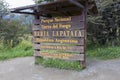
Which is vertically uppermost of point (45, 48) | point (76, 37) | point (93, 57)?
point (76, 37)

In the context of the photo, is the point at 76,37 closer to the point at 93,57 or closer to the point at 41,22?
the point at 41,22

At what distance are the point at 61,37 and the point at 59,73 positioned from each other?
131cm

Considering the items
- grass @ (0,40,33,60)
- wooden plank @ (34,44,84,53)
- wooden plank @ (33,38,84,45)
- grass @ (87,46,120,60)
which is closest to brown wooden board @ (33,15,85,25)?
wooden plank @ (33,38,84,45)

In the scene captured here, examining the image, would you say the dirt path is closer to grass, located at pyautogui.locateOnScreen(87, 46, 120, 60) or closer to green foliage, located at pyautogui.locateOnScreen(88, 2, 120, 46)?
grass, located at pyautogui.locateOnScreen(87, 46, 120, 60)

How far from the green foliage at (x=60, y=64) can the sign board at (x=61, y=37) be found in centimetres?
15

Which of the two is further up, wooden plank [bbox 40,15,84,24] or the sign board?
wooden plank [bbox 40,15,84,24]

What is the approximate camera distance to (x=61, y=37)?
6.73 m

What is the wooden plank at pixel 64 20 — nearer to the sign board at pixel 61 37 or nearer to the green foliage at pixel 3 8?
the sign board at pixel 61 37

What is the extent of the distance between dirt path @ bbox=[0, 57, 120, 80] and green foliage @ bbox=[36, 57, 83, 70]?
0.23m

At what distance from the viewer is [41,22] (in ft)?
23.4

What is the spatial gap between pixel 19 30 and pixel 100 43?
584cm

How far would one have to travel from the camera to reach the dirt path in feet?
18.5

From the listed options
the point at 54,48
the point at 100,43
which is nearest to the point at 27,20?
the point at 100,43

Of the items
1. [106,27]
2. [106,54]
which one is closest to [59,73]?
[106,54]
